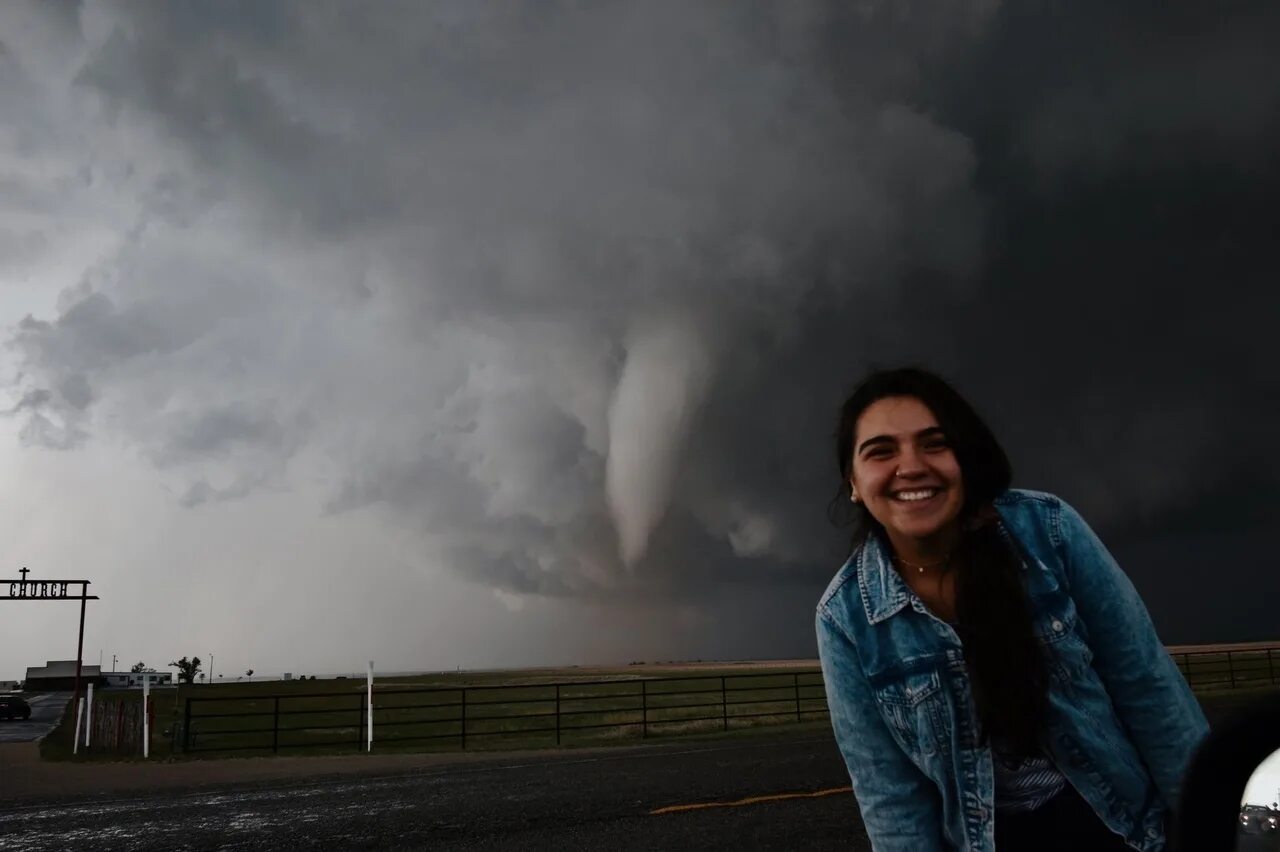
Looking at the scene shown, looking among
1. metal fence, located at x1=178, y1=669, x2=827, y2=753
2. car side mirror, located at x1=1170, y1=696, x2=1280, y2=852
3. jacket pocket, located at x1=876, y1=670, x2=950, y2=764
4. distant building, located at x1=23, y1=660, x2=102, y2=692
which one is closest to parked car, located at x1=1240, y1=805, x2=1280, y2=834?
car side mirror, located at x1=1170, y1=696, x2=1280, y2=852

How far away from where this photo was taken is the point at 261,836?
314 inches

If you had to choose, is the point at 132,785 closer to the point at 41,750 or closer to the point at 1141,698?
the point at 41,750

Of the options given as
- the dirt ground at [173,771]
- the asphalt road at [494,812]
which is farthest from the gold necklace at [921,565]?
the dirt ground at [173,771]

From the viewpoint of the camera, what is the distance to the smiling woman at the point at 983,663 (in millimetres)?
1927

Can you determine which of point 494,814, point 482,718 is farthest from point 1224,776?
point 482,718

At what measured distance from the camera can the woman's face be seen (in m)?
2.08

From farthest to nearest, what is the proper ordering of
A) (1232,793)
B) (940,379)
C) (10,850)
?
1. (10,850)
2. (940,379)
3. (1232,793)

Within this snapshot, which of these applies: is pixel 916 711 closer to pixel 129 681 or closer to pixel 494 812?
pixel 494 812

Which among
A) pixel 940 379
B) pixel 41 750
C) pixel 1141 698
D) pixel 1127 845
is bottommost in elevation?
pixel 41 750

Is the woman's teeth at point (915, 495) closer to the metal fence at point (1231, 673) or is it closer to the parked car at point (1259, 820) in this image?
the parked car at point (1259, 820)

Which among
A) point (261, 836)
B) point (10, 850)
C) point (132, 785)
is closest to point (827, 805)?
point (261, 836)

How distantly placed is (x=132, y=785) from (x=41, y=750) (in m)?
9.24

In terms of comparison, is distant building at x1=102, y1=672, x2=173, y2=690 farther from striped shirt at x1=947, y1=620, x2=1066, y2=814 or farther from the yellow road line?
striped shirt at x1=947, y1=620, x2=1066, y2=814

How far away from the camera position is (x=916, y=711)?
2043mm
